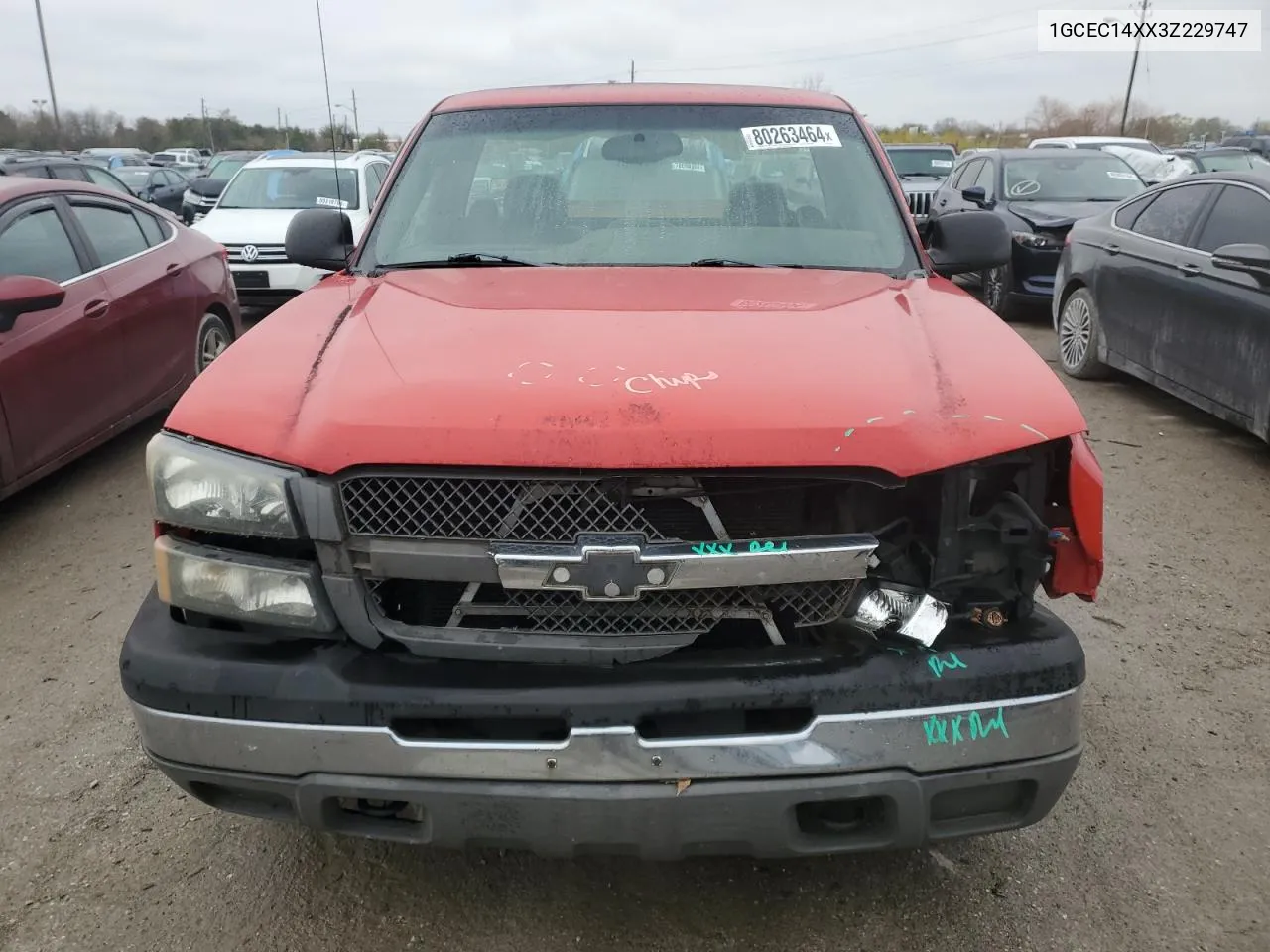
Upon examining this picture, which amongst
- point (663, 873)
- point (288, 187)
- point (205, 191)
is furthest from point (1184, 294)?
point (205, 191)

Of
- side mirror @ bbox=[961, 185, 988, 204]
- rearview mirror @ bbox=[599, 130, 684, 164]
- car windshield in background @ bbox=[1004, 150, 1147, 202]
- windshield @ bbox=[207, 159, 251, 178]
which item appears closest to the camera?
rearview mirror @ bbox=[599, 130, 684, 164]

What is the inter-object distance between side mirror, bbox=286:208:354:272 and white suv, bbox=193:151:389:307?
5.75 meters

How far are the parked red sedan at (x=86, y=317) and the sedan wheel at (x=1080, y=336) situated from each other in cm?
617

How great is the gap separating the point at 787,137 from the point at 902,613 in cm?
198

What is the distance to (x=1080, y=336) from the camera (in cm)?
755

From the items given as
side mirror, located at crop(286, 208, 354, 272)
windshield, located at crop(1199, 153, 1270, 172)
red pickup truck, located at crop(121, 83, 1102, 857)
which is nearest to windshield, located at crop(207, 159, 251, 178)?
side mirror, located at crop(286, 208, 354, 272)

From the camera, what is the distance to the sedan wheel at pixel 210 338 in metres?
6.34

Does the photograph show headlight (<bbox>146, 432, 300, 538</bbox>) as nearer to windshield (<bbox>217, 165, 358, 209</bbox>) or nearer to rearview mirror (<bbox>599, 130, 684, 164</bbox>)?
rearview mirror (<bbox>599, 130, 684, 164</bbox>)

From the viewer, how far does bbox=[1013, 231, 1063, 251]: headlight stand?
949 centimetres

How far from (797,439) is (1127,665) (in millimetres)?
2286

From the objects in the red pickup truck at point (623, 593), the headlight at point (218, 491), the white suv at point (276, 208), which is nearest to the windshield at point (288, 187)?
the white suv at point (276, 208)

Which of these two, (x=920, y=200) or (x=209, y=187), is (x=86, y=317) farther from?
(x=920, y=200)

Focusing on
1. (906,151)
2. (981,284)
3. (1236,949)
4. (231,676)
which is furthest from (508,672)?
(906,151)

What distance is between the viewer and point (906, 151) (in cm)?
1870
